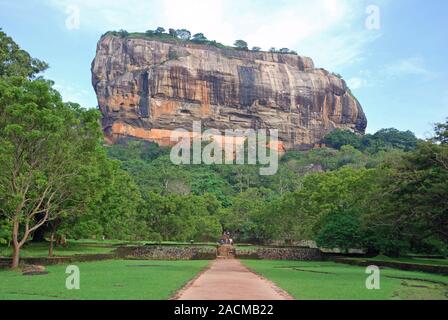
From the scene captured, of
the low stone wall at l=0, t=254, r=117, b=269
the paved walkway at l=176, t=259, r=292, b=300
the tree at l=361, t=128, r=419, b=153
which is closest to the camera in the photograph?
the paved walkway at l=176, t=259, r=292, b=300

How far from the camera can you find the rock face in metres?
115

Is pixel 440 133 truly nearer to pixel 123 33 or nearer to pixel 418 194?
pixel 418 194

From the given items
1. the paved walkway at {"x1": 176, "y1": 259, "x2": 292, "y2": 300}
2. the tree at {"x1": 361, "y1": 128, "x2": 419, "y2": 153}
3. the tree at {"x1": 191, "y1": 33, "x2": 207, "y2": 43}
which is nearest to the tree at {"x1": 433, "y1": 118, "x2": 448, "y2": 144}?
the paved walkway at {"x1": 176, "y1": 259, "x2": 292, "y2": 300}

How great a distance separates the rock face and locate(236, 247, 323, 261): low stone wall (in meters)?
71.7

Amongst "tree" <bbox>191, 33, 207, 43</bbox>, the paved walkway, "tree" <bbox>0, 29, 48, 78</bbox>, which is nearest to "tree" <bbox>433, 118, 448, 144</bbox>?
the paved walkway

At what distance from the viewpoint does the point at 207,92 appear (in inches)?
4626

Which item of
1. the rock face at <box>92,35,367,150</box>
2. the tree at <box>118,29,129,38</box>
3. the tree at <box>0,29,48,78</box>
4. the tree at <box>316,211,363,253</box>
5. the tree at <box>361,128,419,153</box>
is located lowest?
the tree at <box>316,211,363,253</box>

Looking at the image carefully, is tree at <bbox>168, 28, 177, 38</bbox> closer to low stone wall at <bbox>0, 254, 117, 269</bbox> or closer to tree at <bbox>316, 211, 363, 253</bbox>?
tree at <bbox>316, 211, 363, 253</bbox>

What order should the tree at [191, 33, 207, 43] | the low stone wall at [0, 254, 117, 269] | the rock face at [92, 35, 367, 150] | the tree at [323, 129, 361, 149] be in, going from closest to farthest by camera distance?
the low stone wall at [0, 254, 117, 269] < the rock face at [92, 35, 367, 150] < the tree at [323, 129, 361, 149] < the tree at [191, 33, 207, 43]

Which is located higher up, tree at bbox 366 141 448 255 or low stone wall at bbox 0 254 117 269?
tree at bbox 366 141 448 255

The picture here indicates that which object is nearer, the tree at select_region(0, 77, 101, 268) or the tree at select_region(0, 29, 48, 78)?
the tree at select_region(0, 77, 101, 268)

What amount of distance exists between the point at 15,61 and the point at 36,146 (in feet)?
47.7

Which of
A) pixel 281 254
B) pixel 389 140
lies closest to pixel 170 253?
pixel 281 254
